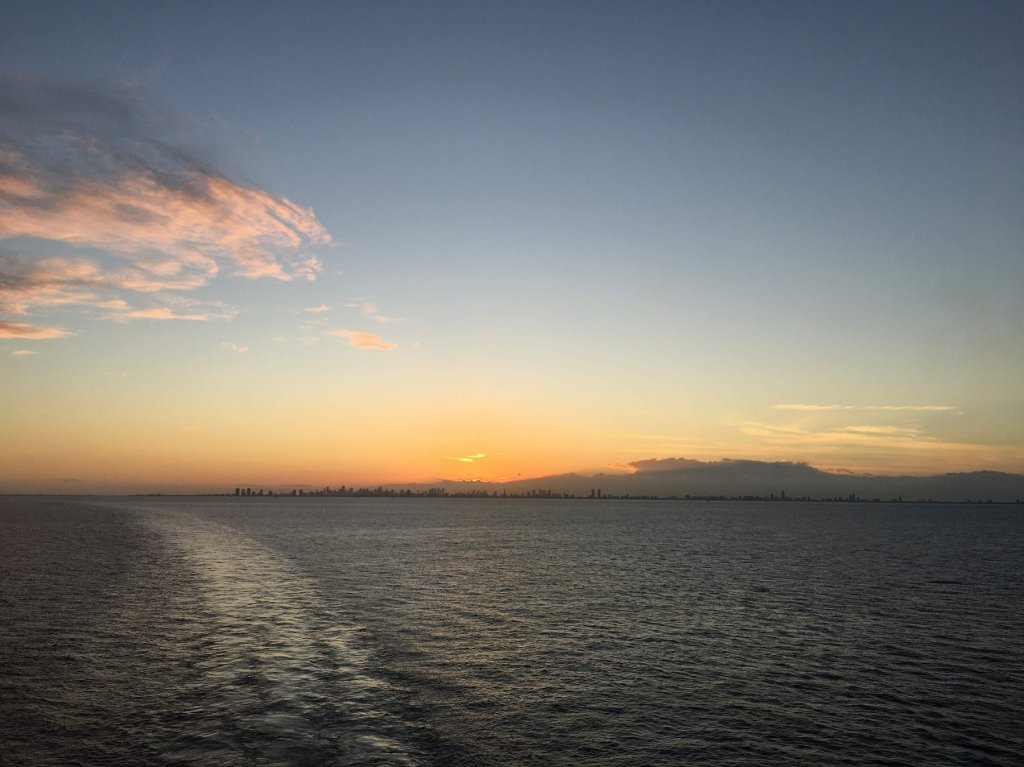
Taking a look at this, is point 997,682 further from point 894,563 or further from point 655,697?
point 894,563

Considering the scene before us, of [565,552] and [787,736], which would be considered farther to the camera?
[565,552]

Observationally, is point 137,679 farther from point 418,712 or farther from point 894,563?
point 894,563

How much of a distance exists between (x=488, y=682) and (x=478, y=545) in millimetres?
91884

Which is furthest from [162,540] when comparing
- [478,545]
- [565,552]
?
[565,552]

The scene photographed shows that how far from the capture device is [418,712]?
1057 inches

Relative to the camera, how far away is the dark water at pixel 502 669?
919 inches

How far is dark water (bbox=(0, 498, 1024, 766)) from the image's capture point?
2334cm

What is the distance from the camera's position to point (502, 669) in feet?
109

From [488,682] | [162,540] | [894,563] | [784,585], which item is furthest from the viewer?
[162,540]

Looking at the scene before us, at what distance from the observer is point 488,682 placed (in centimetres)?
3097

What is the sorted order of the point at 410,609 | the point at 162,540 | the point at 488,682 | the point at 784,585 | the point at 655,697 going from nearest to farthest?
the point at 655,697 < the point at 488,682 < the point at 410,609 < the point at 784,585 < the point at 162,540

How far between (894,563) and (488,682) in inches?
3162

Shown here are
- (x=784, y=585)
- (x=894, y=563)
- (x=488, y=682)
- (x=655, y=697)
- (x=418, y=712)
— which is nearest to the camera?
(x=418, y=712)

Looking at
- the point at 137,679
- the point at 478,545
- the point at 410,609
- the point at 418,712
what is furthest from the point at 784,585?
the point at 478,545
